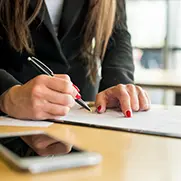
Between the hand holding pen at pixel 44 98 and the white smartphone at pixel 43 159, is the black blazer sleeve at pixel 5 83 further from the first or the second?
the white smartphone at pixel 43 159

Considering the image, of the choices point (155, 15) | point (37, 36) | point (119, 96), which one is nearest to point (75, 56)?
point (37, 36)

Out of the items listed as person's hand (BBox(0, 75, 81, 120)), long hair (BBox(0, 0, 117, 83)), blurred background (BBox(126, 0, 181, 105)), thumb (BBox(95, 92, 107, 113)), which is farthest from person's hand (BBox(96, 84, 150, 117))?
blurred background (BBox(126, 0, 181, 105))

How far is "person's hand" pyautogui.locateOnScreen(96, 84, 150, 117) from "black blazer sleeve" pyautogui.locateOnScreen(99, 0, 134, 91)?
0.19 meters

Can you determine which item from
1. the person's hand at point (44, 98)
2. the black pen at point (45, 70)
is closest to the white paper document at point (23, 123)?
the person's hand at point (44, 98)

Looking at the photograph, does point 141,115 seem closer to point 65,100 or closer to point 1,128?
point 65,100

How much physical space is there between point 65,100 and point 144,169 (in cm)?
35

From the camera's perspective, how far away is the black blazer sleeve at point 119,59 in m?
1.25

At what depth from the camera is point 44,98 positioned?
88 cm

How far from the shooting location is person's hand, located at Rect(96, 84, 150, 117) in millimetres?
973

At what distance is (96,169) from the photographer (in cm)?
55

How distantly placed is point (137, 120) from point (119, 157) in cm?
29

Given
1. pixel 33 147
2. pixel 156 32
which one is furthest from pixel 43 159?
pixel 156 32

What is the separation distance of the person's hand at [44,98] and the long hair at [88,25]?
0.33 metres

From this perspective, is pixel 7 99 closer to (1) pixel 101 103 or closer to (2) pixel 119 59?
(1) pixel 101 103
